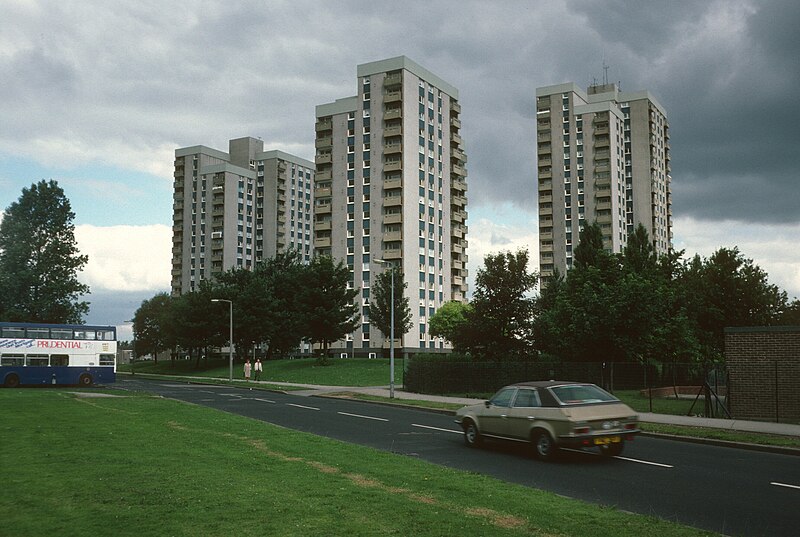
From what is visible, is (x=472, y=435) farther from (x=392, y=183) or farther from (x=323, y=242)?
(x=323, y=242)

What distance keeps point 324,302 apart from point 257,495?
193 ft

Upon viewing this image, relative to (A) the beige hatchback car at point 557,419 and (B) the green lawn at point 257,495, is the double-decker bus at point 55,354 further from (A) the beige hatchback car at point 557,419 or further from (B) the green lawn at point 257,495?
(A) the beige hatchback car at point 557,419

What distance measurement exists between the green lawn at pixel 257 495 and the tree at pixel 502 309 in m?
22.5

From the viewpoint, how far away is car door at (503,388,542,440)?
14.2 m

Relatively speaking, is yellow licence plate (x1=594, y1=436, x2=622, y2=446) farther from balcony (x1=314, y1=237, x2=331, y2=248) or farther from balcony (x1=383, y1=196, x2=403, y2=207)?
balcony (x1=314, y1=237, x2=331, y2=248)

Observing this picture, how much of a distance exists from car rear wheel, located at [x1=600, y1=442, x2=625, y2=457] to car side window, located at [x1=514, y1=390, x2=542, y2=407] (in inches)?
66.3

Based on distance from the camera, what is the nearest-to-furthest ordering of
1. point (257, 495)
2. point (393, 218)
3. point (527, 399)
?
point (257, 495)
point (527, 399)
point (393, 218)

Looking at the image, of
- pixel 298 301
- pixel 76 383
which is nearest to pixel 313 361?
pixel 298 301

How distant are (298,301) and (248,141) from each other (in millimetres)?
85616

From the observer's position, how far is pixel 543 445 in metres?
13.8

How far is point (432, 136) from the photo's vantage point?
96625 millimetres

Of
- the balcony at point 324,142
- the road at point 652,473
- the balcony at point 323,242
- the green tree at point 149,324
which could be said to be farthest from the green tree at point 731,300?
the green tree at point 149,324

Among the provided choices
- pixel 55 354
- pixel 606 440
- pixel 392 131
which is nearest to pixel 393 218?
pixel 392 131

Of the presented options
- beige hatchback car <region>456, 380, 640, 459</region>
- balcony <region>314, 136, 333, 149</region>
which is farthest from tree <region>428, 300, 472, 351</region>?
beige hatchback car <region>456, 380, 640, 459</region>
